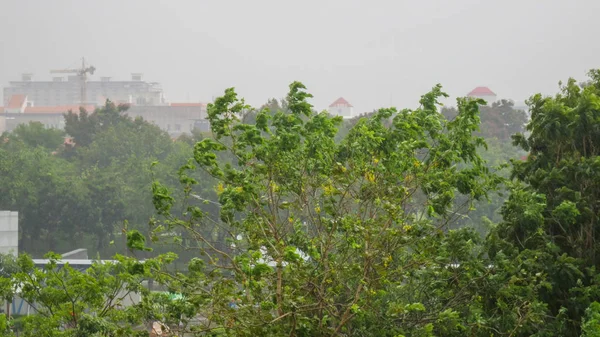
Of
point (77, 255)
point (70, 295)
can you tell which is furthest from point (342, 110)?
point (70, 295)

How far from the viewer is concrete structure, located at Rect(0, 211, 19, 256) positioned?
34719 mm

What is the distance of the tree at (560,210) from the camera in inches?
408

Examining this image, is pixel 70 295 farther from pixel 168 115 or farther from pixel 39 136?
pixel 168 115

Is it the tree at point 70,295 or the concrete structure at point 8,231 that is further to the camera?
the concrete structure at point 8,231

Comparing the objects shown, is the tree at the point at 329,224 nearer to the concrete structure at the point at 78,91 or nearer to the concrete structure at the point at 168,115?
the concrete structure at the point at 168,115

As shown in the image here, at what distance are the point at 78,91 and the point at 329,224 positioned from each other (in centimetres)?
13728

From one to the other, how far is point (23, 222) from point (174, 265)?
6810mm

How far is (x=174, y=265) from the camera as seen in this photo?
43.3 meters

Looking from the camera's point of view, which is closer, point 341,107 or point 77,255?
point 77,255

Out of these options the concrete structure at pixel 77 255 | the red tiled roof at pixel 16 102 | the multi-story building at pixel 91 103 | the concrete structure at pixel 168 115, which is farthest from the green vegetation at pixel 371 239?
the red tiled roof at pixel 16 102

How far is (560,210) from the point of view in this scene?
34.2ft

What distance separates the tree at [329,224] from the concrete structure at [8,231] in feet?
82.8

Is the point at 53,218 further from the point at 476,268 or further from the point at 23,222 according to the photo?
the point at 476,268

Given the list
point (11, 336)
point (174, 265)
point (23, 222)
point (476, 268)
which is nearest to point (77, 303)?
point (11, 336)
